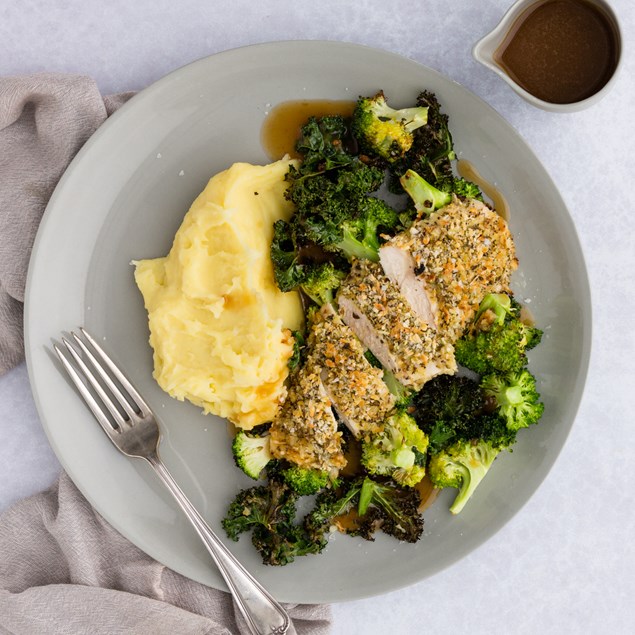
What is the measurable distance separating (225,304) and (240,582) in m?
1.94

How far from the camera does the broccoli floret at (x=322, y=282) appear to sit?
446 cm

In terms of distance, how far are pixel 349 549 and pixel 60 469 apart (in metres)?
2.18

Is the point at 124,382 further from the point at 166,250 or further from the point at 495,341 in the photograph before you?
the point at 495,341

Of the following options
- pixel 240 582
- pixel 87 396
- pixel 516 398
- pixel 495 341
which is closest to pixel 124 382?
pixel 87 396

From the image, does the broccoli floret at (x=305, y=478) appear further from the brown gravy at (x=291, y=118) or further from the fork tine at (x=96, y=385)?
the brown gravy at (x=291, y=118)

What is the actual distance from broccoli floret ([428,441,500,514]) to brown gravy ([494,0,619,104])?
2432 mm

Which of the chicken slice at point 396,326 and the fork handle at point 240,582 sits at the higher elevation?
the chicken slice at point 396,326

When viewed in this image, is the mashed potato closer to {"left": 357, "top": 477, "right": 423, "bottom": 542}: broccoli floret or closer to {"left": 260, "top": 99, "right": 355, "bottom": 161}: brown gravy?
{"left": 260, "top": 99, "right": 355, "bottom": 161}: brown gravy

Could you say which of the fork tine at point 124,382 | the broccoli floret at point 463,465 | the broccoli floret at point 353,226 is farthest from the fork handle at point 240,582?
the broccoli floret at point 353,226

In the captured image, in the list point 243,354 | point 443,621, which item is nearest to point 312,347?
point 243,354

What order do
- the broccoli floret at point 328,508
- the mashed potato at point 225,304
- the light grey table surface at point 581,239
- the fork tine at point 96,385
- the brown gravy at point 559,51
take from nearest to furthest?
the mashed potato at point 225,304 < the brown gravy at point 559,51 < the fork tine at point 96,385 < the broccoli floret at point 328,508 < the light grey table surface at point 581,239

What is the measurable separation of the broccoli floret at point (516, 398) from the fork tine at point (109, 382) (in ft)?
8.22

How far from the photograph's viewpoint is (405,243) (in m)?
4.45

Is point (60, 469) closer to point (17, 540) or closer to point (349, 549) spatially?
point (17, 540)
